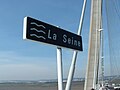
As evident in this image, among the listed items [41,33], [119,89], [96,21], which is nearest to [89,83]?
[96,21]

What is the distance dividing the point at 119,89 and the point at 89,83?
1444 cm

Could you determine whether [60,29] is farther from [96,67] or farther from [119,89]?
[119,89]

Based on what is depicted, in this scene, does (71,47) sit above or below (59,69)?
above

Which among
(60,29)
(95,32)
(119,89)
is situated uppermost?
(95,32)

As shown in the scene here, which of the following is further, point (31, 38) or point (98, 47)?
point (98, 47)

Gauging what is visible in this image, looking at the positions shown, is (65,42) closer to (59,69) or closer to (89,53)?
(59,69)

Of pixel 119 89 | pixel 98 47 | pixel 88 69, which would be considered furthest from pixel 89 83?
pixel 119 89

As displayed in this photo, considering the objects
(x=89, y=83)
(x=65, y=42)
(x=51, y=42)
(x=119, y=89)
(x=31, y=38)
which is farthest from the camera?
(x=119, y=89)

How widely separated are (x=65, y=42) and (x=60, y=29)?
21 cm

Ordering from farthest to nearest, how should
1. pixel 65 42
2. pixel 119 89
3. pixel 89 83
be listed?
pixel 119 89 < pixel 89 83 < pixel 65 42

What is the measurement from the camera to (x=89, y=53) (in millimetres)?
11398

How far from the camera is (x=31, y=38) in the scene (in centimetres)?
385

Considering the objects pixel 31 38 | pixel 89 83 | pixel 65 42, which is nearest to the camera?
pixel 31 38

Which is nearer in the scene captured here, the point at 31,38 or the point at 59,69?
the point at 31,38
